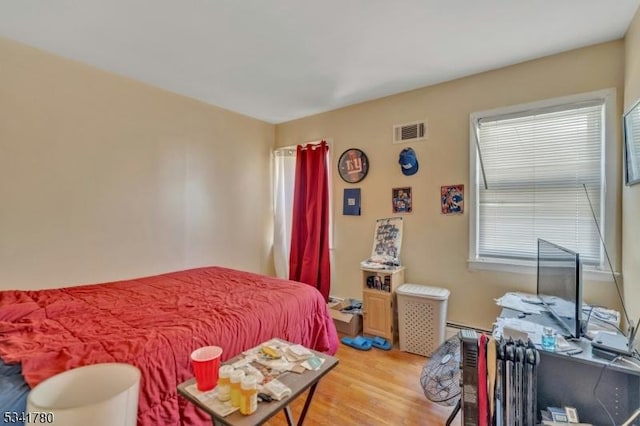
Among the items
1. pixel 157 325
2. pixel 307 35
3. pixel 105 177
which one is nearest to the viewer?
pixel 157 325

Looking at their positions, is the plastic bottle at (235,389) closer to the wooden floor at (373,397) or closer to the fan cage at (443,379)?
the wooden floor at (373,397)

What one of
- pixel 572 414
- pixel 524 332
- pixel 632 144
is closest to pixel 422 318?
pixel 524 332

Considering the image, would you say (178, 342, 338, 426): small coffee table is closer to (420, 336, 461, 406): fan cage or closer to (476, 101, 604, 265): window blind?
(420, 336, 461, 406): fan cage

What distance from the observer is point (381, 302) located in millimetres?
2840

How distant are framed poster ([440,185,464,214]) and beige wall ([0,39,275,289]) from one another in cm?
243

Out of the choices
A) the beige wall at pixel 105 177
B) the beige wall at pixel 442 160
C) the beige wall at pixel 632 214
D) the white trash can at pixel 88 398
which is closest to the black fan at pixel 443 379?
the beige wall at pixel 442 160

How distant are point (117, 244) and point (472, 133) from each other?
3418 mm

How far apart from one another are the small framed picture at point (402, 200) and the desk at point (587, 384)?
177 centimetres

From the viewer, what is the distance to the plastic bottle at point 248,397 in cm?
95

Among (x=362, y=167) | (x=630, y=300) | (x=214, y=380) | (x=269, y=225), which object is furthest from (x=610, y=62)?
(x=269, y=225)

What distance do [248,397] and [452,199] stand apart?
248 centimetres

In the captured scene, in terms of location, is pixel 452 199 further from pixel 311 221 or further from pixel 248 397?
pixel 248 397

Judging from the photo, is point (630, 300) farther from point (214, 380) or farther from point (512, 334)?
point (214, 380)

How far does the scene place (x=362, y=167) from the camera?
3377mm
